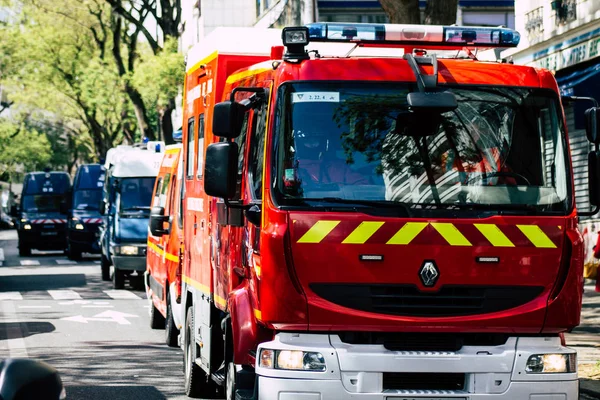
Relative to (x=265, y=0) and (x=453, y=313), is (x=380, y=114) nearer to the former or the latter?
(x=453, y=313)

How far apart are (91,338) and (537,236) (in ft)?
29.4

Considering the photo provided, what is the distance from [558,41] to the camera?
78.8 feet

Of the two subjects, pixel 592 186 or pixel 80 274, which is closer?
pixel 592 186

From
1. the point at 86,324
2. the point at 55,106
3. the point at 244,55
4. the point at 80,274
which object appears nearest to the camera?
the point at 244,55

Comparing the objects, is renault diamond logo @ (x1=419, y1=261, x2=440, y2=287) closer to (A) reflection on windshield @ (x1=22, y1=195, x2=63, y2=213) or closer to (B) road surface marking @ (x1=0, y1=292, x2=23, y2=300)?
(B) road surface marking @ (x1=0, y1=292, x2=23, y2=300)

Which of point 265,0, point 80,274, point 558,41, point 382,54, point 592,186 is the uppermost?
point 265,0

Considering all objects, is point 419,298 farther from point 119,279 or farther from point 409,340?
point 119,279

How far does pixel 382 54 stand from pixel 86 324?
9334 mm

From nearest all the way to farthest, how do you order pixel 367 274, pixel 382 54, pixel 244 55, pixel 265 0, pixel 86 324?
pixel 367 274 < pixel 382 54 < pixel 244 55 < pixel 86 324 < pixel 265 0

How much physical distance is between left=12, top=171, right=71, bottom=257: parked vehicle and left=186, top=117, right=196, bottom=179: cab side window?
93.2 feet

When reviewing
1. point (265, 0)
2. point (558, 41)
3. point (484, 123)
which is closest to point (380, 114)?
point (484, 123)

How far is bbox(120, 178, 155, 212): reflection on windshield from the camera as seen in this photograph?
24969 millimetres

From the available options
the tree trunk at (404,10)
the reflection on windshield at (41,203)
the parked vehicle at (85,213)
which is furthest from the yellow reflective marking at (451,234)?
the reflection on windshield at (41,203)

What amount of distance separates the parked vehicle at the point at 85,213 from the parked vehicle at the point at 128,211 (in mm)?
8173
